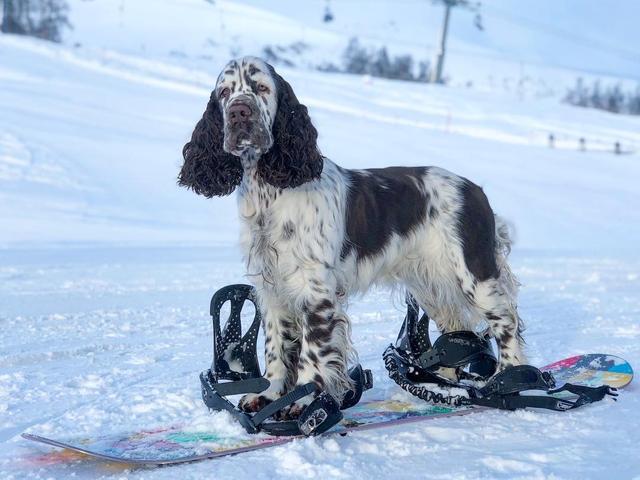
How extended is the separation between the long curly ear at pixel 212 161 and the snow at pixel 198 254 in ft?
3.74

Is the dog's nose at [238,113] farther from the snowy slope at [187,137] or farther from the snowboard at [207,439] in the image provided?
the snowy slope at [187,137]

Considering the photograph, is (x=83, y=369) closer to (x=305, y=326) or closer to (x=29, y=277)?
(x=305, y=326)

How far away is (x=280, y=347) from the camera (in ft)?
15.3

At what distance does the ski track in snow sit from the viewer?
3.71 meters

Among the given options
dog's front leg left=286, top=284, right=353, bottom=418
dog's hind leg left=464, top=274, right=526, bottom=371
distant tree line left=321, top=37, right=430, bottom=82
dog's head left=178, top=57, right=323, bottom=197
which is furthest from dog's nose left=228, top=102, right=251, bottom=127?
distant tree line left=321, top=37, right=430, bottom=82

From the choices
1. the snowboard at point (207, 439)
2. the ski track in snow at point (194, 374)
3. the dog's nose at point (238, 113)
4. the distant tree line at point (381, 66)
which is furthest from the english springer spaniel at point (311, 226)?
the distant tree line at point (381, 66)

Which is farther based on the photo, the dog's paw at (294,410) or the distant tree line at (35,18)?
the distant tree line at (35,18)

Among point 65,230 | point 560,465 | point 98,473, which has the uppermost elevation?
point 560,465

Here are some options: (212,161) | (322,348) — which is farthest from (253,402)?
(212,161)

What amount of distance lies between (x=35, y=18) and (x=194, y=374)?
39643 mm

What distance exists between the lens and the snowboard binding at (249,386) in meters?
4.08

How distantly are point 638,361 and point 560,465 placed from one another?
89.3 inches

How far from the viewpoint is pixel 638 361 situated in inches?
223

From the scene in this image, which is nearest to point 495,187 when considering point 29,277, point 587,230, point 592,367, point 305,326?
point 587,230
